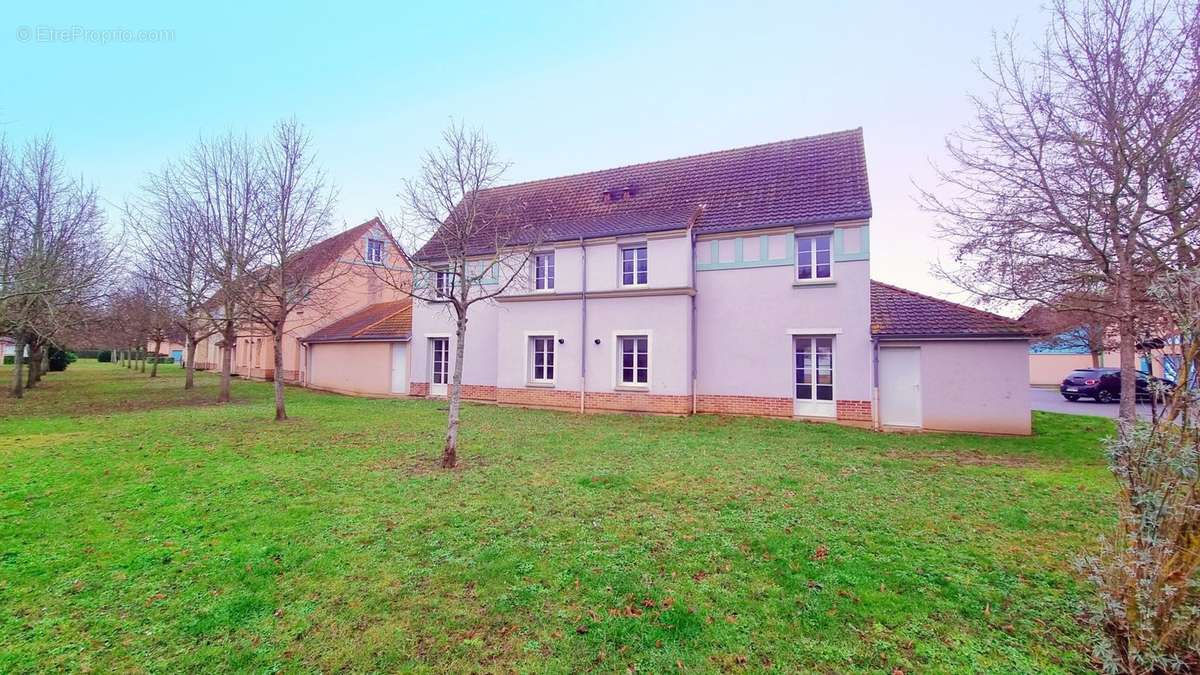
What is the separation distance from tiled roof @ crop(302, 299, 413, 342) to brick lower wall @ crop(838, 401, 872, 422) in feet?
50.4

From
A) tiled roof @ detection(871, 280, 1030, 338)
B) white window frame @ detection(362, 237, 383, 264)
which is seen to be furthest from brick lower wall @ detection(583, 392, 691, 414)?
white window frame @ detection(362, 237, 383, 264)

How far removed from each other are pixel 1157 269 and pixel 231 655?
12.7m

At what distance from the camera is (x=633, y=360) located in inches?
571

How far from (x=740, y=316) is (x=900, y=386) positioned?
4.44m

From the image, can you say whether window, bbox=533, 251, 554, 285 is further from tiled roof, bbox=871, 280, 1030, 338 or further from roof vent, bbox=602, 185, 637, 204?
tiled roof, bbox=871, 280, 1030, 338

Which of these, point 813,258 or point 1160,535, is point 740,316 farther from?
point 1160,535

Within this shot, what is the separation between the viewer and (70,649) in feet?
9.66

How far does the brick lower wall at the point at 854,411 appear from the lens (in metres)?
12.5

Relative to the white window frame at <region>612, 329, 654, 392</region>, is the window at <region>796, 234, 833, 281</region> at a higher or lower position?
higher

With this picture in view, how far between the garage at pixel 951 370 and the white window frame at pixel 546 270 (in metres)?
9.55

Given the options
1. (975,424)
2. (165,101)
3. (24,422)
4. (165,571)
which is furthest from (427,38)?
(975,424)

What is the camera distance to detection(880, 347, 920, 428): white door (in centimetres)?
1238

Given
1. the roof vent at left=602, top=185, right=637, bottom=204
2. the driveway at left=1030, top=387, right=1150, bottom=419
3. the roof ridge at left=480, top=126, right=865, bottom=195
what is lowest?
the driveway at left=1030, top=387, right=1150, bottom=419

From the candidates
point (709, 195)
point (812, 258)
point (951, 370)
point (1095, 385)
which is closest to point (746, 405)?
point (812, 258)
